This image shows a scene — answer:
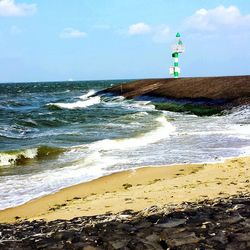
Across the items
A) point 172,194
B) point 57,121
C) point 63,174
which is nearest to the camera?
point 172,194

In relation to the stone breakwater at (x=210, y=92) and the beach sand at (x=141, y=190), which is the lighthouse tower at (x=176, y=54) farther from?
the beach sand at (x=141, y=190)

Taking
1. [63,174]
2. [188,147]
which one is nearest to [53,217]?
[63,174]

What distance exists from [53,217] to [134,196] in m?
1.96

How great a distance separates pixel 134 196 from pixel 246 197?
2454 millimetres

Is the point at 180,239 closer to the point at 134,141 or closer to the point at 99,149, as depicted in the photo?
the point at 99,149

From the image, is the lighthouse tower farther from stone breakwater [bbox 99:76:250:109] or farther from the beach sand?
the beach sand

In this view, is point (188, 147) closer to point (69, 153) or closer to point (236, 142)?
point (236, 142)

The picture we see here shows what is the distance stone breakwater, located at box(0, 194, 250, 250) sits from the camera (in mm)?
5797

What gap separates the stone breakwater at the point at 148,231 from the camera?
5.80 metres

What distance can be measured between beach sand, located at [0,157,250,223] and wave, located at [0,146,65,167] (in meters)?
5.13

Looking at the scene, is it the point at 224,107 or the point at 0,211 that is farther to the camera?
the point at 224,107

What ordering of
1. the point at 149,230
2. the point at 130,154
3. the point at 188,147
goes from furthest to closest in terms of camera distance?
the point at 188,147 < the point at 130,154 < the point at 149,230

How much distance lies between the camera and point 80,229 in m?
6.54

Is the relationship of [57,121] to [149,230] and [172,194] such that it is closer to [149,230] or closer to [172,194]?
[172,194]
